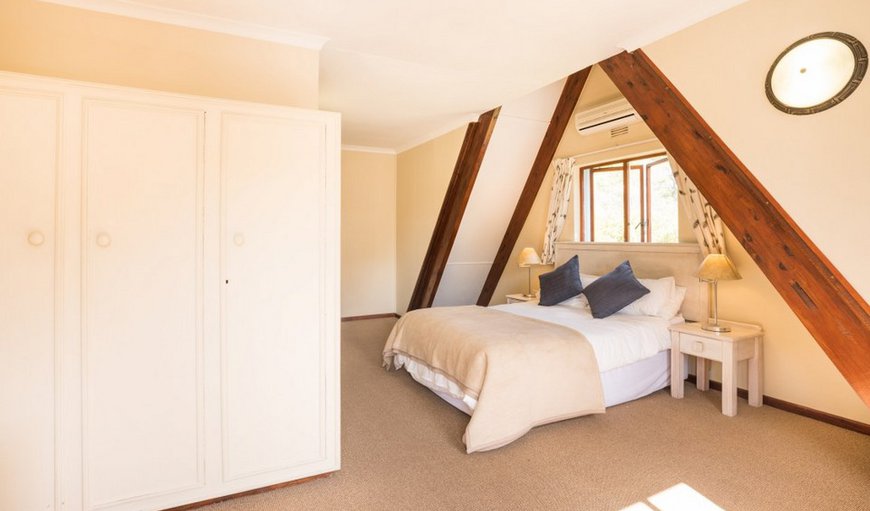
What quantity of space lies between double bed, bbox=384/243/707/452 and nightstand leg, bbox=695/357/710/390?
0.25m

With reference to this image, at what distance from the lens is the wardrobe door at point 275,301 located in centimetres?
213

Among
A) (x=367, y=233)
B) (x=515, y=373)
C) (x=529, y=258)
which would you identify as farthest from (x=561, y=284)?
(x=367, y=233)

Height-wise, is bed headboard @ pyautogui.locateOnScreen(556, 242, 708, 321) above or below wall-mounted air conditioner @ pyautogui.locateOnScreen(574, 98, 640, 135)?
below

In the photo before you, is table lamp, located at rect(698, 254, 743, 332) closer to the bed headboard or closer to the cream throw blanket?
the bed headboard

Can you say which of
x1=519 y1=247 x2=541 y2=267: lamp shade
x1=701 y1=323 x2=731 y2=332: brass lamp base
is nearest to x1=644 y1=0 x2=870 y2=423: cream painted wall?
x1=701 y1=323 x2=731 y2=332: brass lamp base

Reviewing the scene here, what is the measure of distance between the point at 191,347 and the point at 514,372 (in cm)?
180

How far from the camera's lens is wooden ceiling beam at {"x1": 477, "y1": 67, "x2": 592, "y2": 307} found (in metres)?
4.61

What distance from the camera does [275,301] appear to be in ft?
7.27

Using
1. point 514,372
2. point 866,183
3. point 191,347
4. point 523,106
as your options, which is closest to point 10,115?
point 191,347

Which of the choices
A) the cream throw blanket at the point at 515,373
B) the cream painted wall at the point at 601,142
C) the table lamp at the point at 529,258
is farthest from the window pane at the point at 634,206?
the cream throw blanket at the point at 515,373

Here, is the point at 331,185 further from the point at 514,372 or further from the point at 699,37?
the point at 699,37

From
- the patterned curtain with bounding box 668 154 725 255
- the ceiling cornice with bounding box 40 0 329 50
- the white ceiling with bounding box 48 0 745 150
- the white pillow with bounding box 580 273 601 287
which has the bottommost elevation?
the white pillow with bounding box 580 273 601 287

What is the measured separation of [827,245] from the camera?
2059mm

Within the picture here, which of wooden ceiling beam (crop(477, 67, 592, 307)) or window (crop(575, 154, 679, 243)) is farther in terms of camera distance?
wooden ceiling beam (crop(477, 67, 592, 307))
